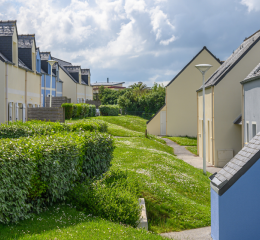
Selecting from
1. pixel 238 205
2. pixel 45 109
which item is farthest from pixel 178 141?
pixel 238 205

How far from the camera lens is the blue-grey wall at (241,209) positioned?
6.12m

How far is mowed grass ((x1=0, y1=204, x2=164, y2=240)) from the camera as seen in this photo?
5430 millimetres

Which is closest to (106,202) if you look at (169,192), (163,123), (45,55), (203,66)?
(169,192)

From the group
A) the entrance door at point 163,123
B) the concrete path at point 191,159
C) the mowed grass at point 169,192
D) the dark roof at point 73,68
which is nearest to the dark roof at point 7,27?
the mowed grass at point 169,192

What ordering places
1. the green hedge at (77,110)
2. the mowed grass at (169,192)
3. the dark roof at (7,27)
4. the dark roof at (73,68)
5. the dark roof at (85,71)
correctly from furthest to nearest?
the dark roof at (85,71) → the dark roof at (73,68) → the green hedge at (77,110) → the dark roof at (7,27) → the mowed grass at (169,192)

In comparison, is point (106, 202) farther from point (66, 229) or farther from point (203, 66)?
point (203, 66)

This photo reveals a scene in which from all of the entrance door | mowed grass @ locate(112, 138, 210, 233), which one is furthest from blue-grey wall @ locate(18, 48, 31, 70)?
the entrance door

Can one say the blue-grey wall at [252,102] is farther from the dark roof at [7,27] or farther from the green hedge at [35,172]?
the dark roof at [7,27]

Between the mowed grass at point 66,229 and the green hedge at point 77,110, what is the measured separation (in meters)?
28.2

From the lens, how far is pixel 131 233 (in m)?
5.98

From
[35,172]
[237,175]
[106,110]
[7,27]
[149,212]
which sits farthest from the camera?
[106,110]

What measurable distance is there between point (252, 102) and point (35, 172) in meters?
10.4

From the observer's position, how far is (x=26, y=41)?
2369 centimetres

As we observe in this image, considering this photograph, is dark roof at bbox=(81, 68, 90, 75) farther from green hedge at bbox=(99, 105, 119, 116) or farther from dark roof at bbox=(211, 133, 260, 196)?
dark roof at bbox=(211, 133, 260, 196)
